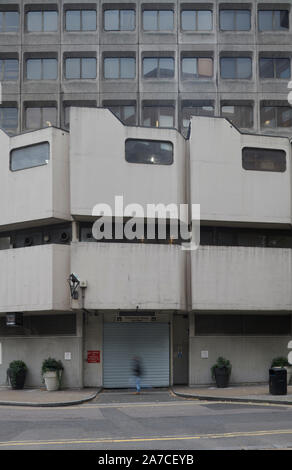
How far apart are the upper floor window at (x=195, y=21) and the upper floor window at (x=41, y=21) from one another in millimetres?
9018

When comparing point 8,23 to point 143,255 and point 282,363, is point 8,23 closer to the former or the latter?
point 143,255

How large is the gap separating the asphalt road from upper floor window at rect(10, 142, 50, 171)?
422 inches

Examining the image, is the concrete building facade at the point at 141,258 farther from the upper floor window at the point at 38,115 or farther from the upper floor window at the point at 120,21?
the upper floor window at the point at 120,21

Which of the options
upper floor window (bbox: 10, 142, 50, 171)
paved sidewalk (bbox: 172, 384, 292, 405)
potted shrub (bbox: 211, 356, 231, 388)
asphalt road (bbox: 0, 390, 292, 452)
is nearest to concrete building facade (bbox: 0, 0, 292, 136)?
upper floor window (bbox: 10, 142, 50, 171)

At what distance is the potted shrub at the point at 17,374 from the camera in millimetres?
27047

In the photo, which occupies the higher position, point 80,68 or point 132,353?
point 80,68

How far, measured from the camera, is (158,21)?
43719mm

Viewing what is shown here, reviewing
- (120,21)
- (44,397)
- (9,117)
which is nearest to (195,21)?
(120,21)

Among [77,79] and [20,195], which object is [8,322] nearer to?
[20,195]

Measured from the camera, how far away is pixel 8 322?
26547 mm

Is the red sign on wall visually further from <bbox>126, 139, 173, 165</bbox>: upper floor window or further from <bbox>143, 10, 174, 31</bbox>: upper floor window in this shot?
<bbox>143, 10, 174, 31</bbox>: upper floor window

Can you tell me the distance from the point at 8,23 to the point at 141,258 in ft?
84.5

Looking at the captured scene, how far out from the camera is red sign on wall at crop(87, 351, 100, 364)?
27.2 m

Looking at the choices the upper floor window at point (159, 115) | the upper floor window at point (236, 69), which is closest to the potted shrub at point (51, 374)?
the upper floor window at point (159, 115)
